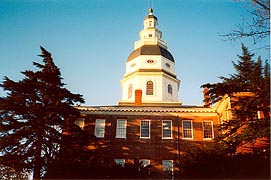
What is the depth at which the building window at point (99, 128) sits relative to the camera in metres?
27.2

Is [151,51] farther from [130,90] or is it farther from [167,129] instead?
[167,129]

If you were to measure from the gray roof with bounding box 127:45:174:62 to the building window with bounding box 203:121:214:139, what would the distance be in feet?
43.8

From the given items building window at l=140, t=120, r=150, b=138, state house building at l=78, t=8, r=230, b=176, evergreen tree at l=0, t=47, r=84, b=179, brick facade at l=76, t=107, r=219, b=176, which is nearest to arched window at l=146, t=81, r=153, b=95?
state house building at l=78, t=8, r=230, b=176

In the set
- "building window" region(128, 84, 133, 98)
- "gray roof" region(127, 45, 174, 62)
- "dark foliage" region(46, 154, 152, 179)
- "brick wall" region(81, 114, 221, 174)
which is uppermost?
"gray roof" region(127, 45, 174, 62)

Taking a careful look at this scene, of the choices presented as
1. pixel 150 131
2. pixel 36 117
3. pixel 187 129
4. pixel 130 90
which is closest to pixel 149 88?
pixel 130 90

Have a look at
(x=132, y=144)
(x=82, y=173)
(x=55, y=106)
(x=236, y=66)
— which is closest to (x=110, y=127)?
(x=132, y=144)

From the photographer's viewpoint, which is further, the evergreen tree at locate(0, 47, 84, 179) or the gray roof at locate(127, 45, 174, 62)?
the gray roof at locate(127, 45, 174, 62)

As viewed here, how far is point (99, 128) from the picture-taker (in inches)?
1083

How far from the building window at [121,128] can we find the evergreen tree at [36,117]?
6.64 m

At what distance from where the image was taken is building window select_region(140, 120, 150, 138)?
27322 mm

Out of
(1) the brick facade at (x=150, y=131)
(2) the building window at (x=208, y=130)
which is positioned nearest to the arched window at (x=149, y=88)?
(1) the brick facade at (x=150, y=131)

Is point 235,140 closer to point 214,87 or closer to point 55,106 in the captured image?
point 214,87

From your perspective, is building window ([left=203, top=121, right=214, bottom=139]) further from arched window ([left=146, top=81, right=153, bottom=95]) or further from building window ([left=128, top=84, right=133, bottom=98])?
building window ([left=128, top=84, right=133, bottom=98])

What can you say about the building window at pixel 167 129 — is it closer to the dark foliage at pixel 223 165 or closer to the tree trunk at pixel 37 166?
the dark foliage at pixel 223 165
